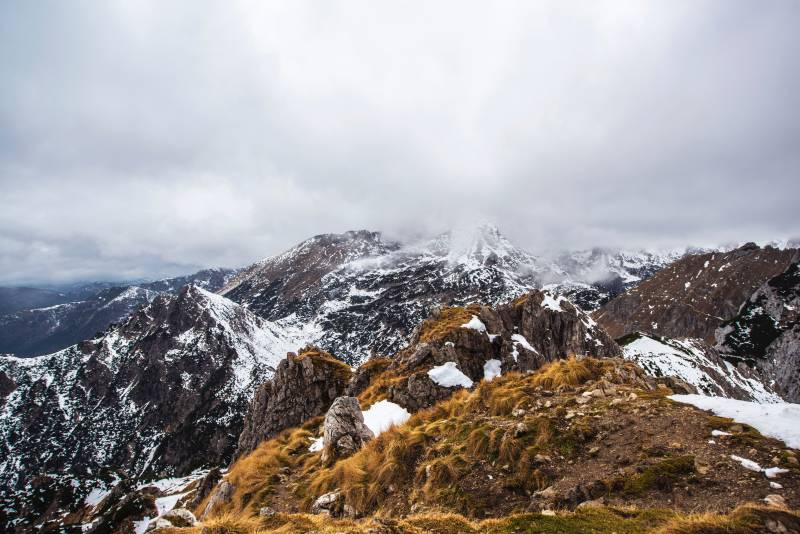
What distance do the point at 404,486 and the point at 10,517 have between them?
804 feet

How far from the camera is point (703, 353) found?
16750 cm

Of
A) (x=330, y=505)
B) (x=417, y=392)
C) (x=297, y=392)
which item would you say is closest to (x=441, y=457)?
(x=330, y=505)

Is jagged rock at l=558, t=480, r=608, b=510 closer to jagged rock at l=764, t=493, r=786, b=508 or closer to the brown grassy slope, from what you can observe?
the brown grassy slope

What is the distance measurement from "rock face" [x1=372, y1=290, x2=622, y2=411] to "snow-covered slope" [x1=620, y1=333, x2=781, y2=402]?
58205 mm

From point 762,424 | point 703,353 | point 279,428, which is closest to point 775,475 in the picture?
point 762,424

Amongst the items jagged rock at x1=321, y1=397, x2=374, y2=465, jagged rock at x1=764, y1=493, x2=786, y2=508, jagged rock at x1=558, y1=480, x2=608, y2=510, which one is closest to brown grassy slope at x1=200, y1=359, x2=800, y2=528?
jagged rock at x1=558, y1=480, x2=608, y2=510

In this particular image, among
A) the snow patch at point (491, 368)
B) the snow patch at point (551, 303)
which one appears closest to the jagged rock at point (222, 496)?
the snow patch at point (491, 368)

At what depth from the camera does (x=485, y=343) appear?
41.7 m

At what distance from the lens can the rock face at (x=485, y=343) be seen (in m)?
28.9

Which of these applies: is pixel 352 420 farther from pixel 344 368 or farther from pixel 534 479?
pixel 344 368

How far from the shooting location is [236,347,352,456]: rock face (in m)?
43.0

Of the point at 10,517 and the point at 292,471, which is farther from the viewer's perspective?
the point at 10,517

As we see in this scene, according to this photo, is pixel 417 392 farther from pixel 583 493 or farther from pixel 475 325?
pixel 583 493

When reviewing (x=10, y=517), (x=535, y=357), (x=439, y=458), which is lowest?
(x=10, y=517)
